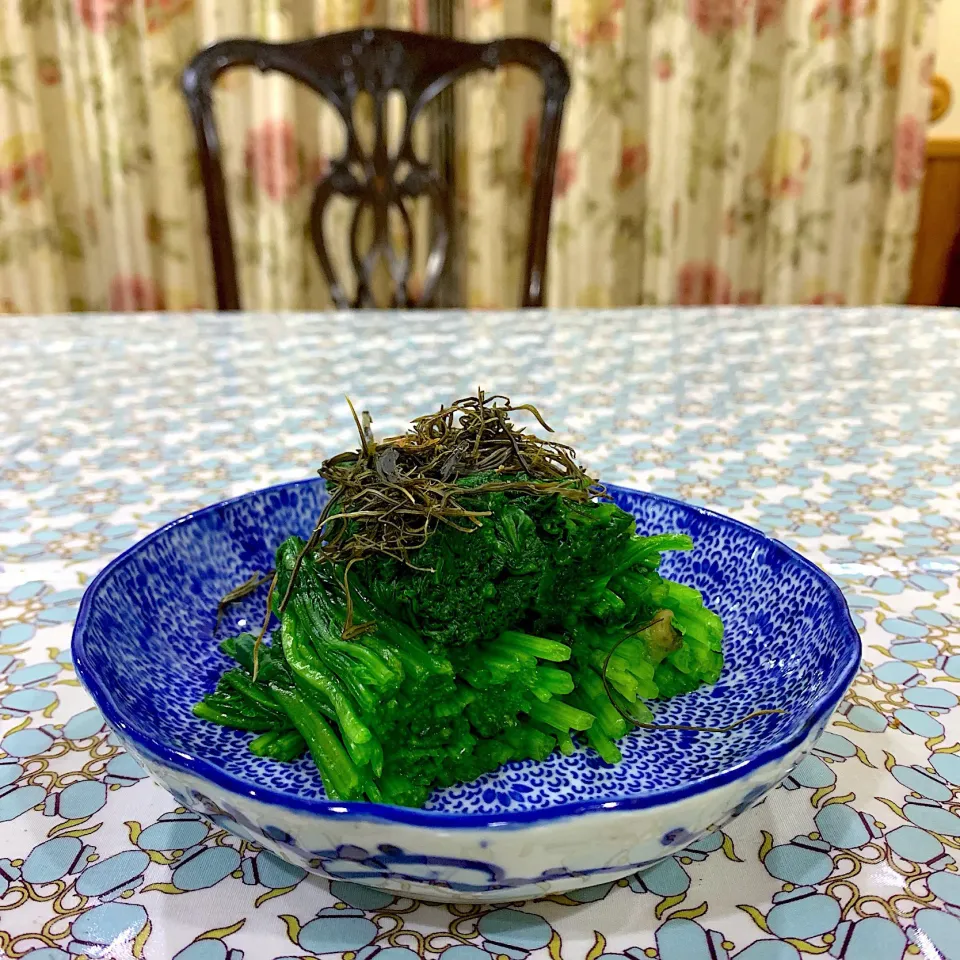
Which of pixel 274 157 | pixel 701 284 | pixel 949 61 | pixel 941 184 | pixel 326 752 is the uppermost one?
pixel 949 61

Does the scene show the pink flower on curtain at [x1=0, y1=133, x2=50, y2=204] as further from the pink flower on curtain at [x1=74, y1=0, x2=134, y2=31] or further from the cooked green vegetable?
the cooked green vegetable

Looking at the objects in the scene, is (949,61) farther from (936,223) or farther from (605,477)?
(605,477)

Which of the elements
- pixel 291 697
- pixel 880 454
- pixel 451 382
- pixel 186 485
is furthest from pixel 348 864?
pixel 451 382

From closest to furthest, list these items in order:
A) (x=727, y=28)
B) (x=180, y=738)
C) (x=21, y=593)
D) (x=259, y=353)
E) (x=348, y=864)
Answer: (x=348, y=864)
(x=180, y=738)
(x=21, y=593)
(x=259, y=353)
(x=727, y=28)

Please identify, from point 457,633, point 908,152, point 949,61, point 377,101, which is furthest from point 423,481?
point 949,61

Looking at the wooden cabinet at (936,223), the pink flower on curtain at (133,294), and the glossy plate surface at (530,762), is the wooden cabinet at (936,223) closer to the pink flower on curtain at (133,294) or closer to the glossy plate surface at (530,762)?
the pink flower on curtain at (133,294)

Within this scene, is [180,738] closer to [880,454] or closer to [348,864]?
[348,864]
